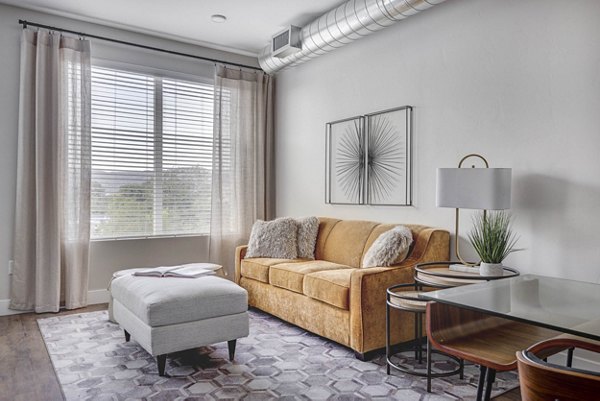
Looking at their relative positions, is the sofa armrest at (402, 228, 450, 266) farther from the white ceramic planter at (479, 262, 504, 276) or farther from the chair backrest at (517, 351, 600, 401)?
A: the chair backrest at (517, 351, 600, 401)

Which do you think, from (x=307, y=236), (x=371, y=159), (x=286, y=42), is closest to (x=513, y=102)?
(x=371, y=159)

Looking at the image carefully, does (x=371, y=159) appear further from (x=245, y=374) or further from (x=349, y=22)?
(x=245, y=374)

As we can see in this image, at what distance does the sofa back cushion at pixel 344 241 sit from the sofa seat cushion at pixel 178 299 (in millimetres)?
1253

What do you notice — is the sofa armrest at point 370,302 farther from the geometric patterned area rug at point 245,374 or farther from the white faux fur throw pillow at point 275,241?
the white faux fur throw pillow at point 275,241

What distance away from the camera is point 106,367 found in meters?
2.82

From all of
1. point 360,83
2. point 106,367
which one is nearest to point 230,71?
point 360,83

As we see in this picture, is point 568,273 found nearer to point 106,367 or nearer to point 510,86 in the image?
point 510,86

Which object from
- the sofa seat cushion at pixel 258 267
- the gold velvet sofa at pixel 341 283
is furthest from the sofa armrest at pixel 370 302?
the sofa seat cushion at pixel 258 267

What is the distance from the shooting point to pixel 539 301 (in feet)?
5.93

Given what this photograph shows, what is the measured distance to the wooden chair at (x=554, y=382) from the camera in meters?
1.01

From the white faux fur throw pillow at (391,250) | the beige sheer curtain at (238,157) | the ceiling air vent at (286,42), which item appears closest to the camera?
the white faux fur throw pillow at (391,250)

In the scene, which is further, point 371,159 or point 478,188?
point 371,159

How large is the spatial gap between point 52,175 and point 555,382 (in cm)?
421

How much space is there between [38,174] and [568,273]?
13.8ft
